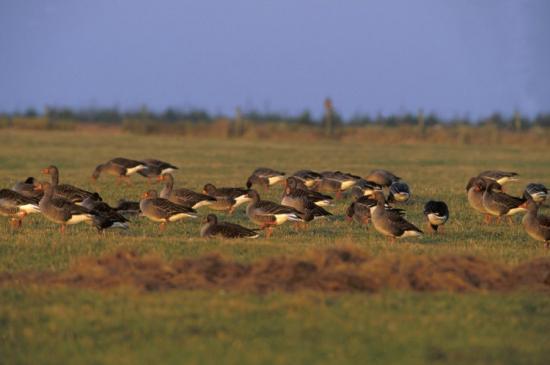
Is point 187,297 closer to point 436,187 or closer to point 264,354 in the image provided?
point 264,354

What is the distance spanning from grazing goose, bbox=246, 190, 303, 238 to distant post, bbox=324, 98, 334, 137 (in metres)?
45.7

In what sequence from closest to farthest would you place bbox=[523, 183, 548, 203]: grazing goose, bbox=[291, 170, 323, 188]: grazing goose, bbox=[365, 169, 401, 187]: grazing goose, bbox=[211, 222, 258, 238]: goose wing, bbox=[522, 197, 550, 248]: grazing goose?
bbox=[522, 197, 550, 248]: grazing goose, bbox=[211, 222, 258, 238]: goose wing, bbox=[523, 183, 548, 203]: grazing goose, bbox=[291, 170, 323, 188]: grazing goose, bbox=[365, 169, 401, 187]: grazing goose

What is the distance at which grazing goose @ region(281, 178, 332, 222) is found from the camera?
57.9 feet

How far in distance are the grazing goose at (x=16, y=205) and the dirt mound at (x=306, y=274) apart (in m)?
5.35

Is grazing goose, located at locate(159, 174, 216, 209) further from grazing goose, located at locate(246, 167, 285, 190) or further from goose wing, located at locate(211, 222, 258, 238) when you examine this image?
grazing goose, located at locate(246, 167, 285, 190)

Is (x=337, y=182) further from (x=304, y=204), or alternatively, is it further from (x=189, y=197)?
(x=304, y=204)

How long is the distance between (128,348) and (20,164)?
27248 mm

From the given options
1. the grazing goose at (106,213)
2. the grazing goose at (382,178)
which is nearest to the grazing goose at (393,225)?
the grazing goose at (106,213)

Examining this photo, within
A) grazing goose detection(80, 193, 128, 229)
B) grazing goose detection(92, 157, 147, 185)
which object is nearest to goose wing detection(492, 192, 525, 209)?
grazing goose detection(80, 193, 128, 229)

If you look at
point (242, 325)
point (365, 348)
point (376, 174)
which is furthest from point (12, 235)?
point (376, 174)

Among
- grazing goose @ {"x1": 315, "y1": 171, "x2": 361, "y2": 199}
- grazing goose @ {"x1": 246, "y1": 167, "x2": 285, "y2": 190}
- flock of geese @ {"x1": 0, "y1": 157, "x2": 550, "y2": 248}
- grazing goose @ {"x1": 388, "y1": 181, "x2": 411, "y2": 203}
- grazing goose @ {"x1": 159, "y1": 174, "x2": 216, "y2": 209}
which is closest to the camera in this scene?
flock of geese @ {"x1": 0, "y1": 157, "x2": 550, "y2": 248}

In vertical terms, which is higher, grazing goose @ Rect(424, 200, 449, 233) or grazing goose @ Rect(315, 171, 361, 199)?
grazing goose @ Rect(424, 200, 449, 233)

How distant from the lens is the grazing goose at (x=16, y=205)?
55.2 ft

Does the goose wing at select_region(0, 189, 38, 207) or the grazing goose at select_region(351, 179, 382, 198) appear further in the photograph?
the grazing goose at select_region(351, 179, 382, 198)
